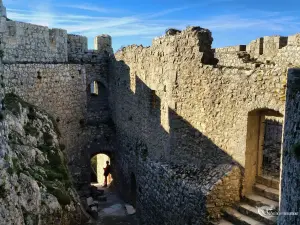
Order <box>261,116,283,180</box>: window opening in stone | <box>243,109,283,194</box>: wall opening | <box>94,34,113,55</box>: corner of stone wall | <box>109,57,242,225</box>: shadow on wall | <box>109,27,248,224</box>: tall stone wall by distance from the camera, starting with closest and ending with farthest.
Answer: <box>243,109,283,194</box>: wall opening < <box>109,57,242,225</box>: shadow on wall < <box>109,27,248,224</box>: tall stone wall < <box>261,116,283,180</box>: window opening in stone < <box>94,34,113,55</box>: corner of stone wall

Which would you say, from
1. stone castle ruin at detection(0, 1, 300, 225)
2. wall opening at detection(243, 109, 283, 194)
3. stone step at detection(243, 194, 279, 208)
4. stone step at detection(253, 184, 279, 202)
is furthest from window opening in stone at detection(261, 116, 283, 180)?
stone step at detection(243, 194, 279, 208)

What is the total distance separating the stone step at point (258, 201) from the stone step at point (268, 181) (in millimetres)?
396

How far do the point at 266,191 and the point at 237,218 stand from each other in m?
1.00

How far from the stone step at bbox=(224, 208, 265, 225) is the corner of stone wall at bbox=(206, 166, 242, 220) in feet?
0.55

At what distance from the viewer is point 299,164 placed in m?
4.55

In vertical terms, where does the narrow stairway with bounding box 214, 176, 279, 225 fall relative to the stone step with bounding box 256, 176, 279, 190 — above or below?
below

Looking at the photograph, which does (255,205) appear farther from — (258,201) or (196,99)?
(196,99)

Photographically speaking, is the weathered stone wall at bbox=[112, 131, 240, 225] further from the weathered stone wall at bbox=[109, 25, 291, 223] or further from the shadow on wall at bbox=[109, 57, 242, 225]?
the weathered stone wall at bbox=[109, 25, 291, 223]

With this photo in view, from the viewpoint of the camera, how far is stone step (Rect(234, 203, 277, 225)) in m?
7.52

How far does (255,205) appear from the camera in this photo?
8242 mm

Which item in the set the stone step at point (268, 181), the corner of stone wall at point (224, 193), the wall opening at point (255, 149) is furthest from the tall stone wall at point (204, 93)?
the stone step at point (268, 181)

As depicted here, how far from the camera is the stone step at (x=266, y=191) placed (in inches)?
320

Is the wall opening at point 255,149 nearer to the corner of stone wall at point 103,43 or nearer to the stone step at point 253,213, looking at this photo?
the stone step at point 253,213

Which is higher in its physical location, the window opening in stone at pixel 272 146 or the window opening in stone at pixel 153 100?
the window opening in stone at pixel 153 100
